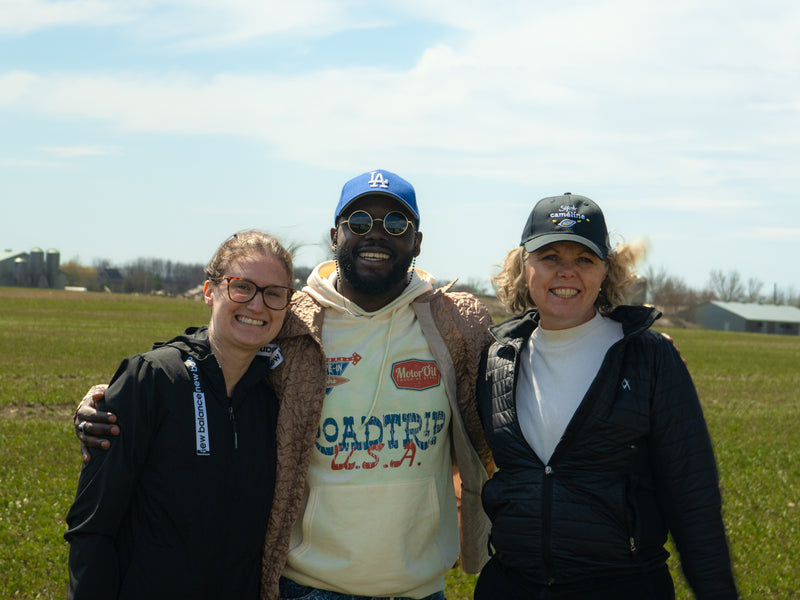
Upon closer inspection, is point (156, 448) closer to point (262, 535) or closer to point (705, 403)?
point (262, 535)

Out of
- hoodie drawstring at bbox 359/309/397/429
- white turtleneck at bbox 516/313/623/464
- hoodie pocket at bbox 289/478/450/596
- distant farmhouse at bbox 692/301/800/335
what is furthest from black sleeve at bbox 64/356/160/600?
distant farmhouse at bbox 692/301/800/335

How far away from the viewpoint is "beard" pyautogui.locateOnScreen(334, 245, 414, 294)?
11.4 feet

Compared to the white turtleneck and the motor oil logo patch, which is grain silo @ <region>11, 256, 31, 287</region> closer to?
the motor oil logo patch

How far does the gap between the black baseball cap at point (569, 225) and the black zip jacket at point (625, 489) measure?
40 cm

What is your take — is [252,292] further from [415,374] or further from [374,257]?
[415,374]

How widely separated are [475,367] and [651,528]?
1.07m

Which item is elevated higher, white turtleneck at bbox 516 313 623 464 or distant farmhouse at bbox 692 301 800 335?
white turtleneck at bbox 516 313 623 464

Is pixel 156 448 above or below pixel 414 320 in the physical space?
below

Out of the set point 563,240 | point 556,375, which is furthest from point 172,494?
point 563,240

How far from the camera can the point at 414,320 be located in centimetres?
358

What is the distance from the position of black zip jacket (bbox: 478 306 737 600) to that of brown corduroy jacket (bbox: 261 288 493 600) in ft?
2.00

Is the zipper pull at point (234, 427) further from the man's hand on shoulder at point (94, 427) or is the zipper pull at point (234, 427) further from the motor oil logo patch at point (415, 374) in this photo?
the motor oil logo patch at point (415, 374)

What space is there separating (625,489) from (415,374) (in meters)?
1.04

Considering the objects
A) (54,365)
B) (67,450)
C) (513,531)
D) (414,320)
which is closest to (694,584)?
(513,531)
